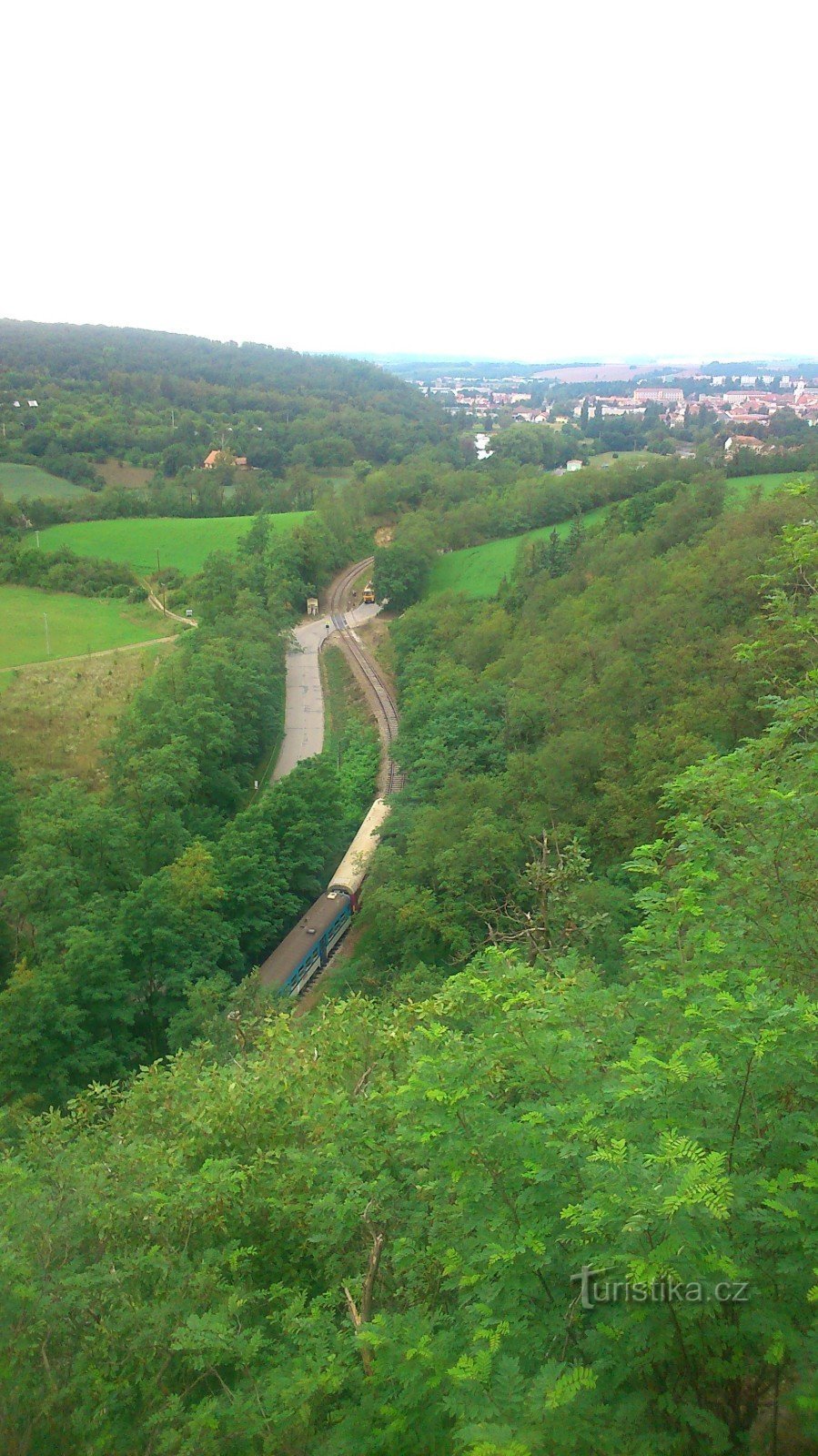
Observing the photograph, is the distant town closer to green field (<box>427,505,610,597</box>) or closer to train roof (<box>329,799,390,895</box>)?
green field (<box>427,505,610,597</box>)

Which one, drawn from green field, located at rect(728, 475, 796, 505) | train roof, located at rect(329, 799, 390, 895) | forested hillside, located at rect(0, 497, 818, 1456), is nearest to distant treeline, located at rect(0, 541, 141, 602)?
train roof, located at rect(329, 799, 390, 895)

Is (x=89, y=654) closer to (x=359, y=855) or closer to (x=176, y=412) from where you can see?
(x=359, y=855)

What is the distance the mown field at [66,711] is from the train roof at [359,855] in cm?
947

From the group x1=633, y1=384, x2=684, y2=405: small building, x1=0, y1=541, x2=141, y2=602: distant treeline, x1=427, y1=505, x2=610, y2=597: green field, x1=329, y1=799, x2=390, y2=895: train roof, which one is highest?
x1=633, y1=384, x2=684, y2=405: small building

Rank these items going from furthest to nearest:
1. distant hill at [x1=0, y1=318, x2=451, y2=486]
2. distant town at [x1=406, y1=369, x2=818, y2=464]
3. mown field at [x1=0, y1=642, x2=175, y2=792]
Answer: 1. distant town at [x1=406, y1=369, x2=818, y2=464]
2. distant hill at [x1=0, y1=318, x2=451, y2=486]
3. mown field at [x1=0, y1=642, x2=175, y2=792]

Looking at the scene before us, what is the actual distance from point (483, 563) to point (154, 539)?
983 inches

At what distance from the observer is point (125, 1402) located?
5.68 meters

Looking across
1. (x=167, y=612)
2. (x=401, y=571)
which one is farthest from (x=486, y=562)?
(x=167, y=612)

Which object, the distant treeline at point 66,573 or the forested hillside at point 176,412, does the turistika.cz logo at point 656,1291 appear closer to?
the distant treeline at point 66,573

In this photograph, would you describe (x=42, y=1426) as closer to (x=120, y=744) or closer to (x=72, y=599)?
(x=120, y=744)

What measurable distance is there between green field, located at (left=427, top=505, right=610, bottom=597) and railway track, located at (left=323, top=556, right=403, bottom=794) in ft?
20.3

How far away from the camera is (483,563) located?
5175 centimetres

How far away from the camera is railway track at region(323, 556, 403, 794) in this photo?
33.5 m

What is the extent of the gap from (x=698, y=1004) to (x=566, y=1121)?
51.1 inches
